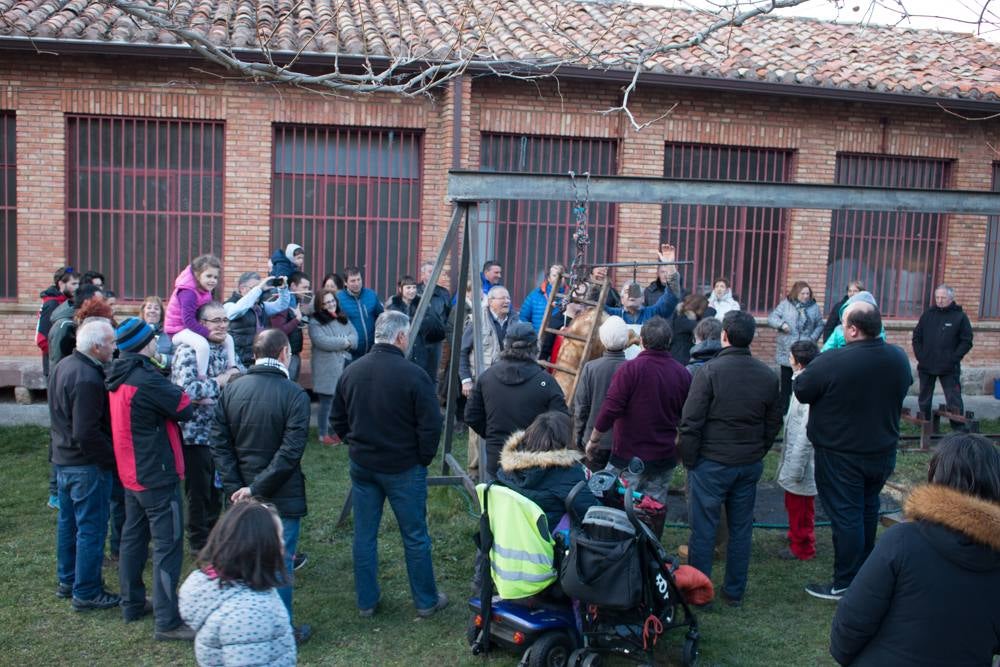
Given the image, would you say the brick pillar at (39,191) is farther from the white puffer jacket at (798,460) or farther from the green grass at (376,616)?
the white puffer jacket at (798,460)

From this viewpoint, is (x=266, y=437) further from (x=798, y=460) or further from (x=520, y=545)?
(x=798, y=460)

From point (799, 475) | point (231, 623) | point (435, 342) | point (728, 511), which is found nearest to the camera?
point (231, 623)

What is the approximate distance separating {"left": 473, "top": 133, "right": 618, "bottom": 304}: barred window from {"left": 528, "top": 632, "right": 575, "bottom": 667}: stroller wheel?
793cm

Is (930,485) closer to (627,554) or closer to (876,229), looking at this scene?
(627,554)

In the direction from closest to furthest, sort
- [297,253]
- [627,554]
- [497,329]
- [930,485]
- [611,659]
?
[930,485] < [627,554] < [611,659] < [497,329] < [297,253]

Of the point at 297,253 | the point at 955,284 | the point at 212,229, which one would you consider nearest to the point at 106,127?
the point at 212,229

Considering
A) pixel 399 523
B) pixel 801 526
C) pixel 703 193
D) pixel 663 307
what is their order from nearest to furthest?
pixel 399 523
pixel 703 193
pixel 801 526
pixel 663 307

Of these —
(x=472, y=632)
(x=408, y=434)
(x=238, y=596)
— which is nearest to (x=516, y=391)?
(x=408, y=434)

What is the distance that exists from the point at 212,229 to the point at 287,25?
2.83m

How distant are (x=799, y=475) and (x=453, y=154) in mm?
6715

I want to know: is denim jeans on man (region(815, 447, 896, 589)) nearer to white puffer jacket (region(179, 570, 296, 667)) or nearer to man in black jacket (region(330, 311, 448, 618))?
man in black jacket (region(330, 311, 448, 618))

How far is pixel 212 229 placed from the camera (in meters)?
11.5

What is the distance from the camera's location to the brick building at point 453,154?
11.1m

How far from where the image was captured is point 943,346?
36.7 feet
